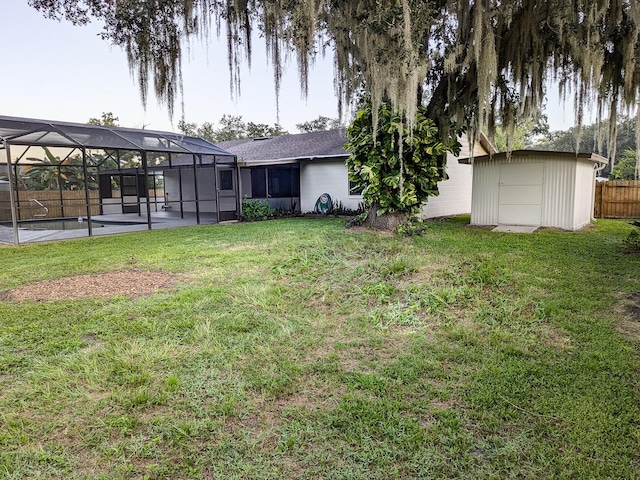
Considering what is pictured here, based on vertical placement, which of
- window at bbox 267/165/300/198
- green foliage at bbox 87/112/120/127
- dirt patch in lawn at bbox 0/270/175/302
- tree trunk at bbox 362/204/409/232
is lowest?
dirt patch in lawn at bbox 0/270/175/302

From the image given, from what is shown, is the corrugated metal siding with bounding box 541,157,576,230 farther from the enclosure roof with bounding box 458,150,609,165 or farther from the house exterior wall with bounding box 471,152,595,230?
the enclosure roof with bounding box 458,150,609,165

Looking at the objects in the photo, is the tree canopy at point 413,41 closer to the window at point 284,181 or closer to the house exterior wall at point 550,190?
the house exterior wall at point 550,190

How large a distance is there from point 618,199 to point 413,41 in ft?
35.6

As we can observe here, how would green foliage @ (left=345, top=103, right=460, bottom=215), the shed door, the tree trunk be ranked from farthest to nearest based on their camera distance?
the shed door < the tree trunk < green foliage @ (left=345, top=103, right=460, bottom=215)

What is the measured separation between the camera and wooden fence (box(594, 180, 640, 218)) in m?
12.5

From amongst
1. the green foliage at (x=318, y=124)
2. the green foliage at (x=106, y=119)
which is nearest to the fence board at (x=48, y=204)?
the green foliage at (x=106, y=119)

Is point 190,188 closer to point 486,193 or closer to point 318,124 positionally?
point 486,193

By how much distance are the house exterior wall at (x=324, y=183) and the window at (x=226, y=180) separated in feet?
8.50

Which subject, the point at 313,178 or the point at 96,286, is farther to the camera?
the point at 313,178

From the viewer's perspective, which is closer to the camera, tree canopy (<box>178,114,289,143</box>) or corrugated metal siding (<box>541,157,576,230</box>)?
corrugated metal siding (<box>541,157,576,230</box>)

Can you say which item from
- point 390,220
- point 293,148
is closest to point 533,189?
point 390,220

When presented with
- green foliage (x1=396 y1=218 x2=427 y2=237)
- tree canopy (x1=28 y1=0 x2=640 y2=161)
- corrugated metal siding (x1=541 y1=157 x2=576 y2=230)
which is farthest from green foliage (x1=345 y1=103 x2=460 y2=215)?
corrugated metal siding (x1=541 y1=157 x2=576 y2=230)

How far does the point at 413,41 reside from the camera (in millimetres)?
5578

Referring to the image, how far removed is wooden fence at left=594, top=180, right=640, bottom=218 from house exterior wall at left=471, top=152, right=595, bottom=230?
2484mm
